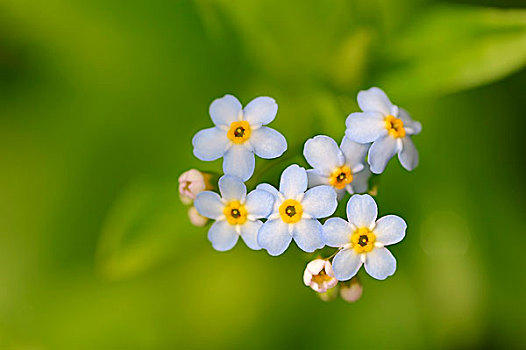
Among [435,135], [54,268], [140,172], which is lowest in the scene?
[54,268]

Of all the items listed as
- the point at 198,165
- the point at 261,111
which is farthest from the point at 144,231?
the point at 261,111

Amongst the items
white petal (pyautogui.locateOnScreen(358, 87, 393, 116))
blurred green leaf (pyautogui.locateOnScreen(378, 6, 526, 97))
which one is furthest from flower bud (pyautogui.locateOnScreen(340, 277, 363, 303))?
blurred green leaf (pyautogui.locateOnScreen(378, 6, 526, 97))

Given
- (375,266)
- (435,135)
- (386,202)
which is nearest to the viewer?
→ (375,266)

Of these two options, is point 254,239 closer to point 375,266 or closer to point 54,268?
point 375,266

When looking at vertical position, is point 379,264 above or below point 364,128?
below

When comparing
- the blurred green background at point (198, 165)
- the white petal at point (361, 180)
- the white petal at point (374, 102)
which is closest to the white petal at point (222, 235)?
the white petal at point (361, 180)

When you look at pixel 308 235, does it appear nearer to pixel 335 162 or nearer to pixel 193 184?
pixel 335 162

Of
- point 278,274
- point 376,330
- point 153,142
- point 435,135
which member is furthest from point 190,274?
point 435,135

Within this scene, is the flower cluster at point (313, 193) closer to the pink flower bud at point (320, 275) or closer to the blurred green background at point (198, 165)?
the pink flower bud at point (320, 275)
